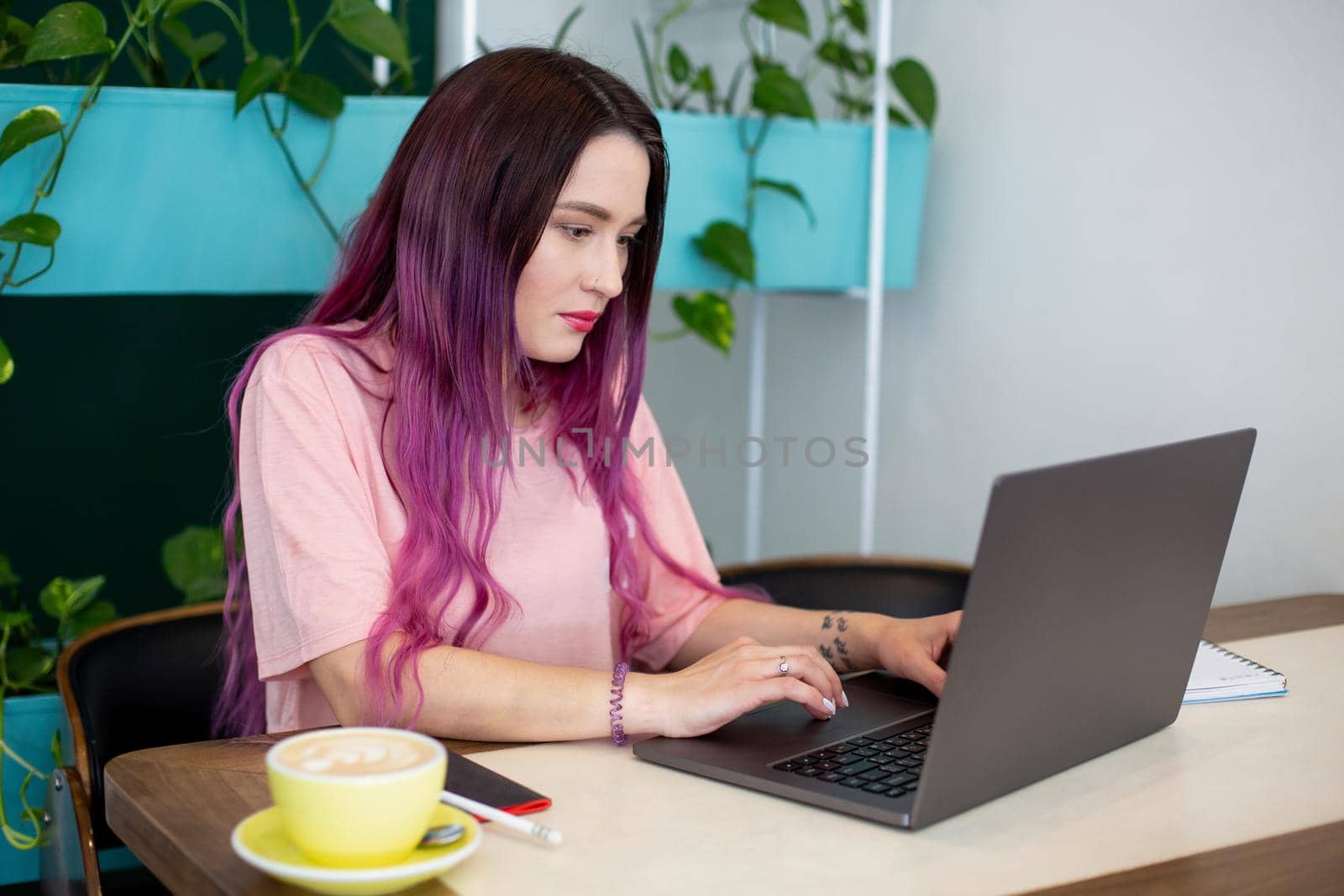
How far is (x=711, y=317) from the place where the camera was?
2.24 m

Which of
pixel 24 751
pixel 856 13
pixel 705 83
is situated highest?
pixel 856 13

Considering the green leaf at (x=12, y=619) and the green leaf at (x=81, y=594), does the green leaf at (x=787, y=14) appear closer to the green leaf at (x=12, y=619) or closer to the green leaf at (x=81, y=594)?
the green leaf at (x=81, y=594)

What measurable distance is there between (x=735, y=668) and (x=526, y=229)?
50 centimetres

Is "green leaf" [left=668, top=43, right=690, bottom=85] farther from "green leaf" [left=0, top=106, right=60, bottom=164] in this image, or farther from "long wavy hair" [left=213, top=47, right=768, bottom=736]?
"green leaf" [left=0, top=106, right=60, bottom=164]

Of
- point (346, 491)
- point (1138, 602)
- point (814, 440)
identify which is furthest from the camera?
point (814, 440)

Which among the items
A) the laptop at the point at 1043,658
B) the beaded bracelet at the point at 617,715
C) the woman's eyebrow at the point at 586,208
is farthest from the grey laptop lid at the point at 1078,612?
the woman's eyebrow at the point at 586,208

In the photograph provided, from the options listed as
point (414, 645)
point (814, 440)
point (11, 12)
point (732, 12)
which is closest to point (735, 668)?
point (414, 645)

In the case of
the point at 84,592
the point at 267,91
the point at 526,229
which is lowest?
the point at 84,592

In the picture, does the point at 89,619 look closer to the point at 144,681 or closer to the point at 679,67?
the point at 144,681

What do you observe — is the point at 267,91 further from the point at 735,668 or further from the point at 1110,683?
the point at 1110,683

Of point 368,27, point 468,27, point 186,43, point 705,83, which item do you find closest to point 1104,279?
point 705,83

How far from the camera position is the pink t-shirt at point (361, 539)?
1.16 m

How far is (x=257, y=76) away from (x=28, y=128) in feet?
0.89

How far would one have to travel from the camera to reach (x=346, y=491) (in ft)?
3.96
